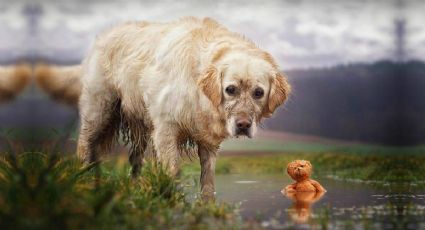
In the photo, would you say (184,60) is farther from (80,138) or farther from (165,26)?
(80,138)

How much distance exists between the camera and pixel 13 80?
935 centimetres

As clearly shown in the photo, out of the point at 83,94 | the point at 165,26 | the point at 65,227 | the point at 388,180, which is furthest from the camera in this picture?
the point at 388,180

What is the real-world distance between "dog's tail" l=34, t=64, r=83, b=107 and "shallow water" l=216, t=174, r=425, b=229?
8.10ft

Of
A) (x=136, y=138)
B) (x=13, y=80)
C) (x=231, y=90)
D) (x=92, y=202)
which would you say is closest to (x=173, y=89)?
(x=231, y=90)

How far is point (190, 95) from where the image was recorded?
840cm

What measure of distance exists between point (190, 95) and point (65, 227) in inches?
120

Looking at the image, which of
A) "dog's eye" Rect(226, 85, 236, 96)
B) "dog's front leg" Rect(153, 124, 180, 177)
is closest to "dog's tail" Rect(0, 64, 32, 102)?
"dog's front leg" Rect(153, 124, 180, 177)

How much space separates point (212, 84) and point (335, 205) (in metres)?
1.93

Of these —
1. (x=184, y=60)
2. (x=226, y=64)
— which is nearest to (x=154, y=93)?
(x=184, y=60)

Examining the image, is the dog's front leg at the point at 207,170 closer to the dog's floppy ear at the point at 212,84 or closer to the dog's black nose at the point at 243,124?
the dog's floppy ear at the point at 212,84

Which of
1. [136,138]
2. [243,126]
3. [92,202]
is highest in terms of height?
[243,126]

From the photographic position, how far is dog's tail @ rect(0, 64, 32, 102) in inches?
363

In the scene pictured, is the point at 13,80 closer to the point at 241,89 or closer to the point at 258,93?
the point at 241,89

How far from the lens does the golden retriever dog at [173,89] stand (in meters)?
8.03
